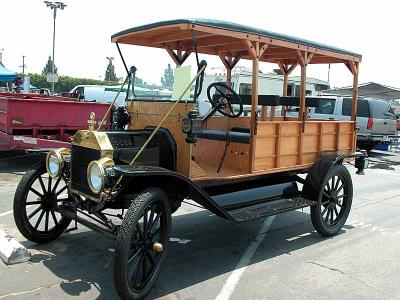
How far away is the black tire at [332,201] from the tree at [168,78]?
2.21 meters

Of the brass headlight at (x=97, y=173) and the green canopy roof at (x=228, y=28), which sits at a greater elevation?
the green canopy roof at (x=228, y=28)

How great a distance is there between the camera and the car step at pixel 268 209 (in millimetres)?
4682

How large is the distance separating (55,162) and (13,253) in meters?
0.95

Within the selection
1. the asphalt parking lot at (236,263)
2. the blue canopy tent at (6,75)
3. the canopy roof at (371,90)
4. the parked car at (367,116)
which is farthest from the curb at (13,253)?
the canopy roof at (371,90)

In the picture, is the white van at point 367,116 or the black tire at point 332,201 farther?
the white van at point 367,116

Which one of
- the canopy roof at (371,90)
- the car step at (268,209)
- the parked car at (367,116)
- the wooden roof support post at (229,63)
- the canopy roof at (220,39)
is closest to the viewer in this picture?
the canopy roof at (220,39)

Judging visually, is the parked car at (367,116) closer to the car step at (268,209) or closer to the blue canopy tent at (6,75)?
the car step at (268,209)

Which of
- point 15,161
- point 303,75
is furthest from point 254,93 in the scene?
point 15,161

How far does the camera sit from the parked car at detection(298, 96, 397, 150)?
49.3 ft

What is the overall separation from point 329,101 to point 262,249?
1113 cm

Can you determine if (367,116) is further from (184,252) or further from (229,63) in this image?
(184,252)

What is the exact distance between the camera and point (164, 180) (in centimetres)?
412

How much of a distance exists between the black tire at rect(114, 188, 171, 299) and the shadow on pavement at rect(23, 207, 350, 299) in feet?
0.70

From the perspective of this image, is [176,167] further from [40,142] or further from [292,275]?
[40,142]
